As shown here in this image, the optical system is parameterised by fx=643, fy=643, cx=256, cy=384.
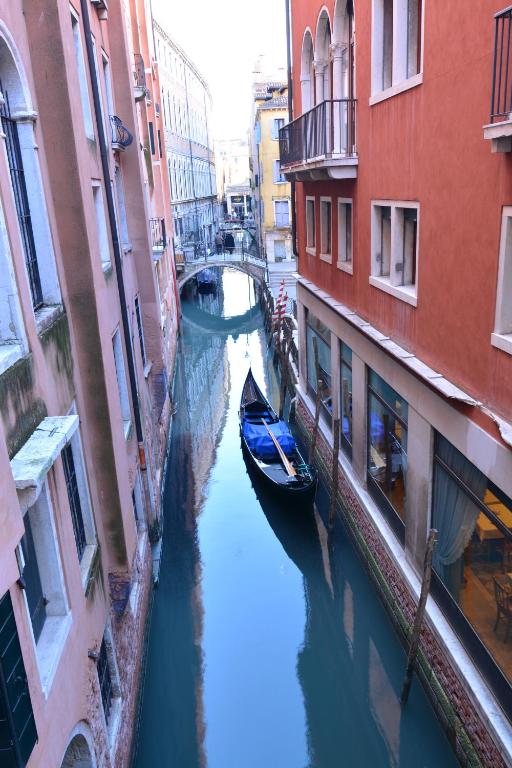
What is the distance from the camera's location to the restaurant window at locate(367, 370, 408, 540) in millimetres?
8906

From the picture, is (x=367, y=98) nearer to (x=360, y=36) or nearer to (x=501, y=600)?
(x=360, y=36)

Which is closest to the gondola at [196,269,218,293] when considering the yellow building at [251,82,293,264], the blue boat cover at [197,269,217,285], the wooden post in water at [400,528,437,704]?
the blue boat cover at [197,269,217,285]

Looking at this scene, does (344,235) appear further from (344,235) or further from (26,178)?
(26,178)

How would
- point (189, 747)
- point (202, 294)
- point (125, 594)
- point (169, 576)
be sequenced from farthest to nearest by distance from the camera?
1. point (202, 294)
2. point (169, 576)
3. point (189, 747)
4. point (125, 594)

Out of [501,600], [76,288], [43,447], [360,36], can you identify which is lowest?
[501,600]

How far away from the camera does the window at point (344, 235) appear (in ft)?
36.0

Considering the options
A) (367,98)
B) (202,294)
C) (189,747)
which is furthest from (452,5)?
(202,294)

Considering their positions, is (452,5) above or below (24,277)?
above

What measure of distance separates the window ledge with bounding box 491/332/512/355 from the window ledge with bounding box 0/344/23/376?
3.91 meters

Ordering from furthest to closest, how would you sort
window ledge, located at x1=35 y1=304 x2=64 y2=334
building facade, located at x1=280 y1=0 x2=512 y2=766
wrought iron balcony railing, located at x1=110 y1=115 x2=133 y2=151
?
wrought iron balcony railing, located at x1=110 y1=115 x2=133 y2=151
building facade, located at x1=280 y1=0 x2=512 y2=766
window ledge, located at x1=35 y1=304 x2=64 y2=334

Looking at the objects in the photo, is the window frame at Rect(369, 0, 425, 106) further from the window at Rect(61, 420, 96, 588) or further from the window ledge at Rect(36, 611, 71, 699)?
the window ledge at Rect(36, 611, 71, 699)

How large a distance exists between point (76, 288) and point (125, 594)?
11.4ft

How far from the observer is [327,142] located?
10.2 m

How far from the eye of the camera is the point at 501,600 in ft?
20.8
